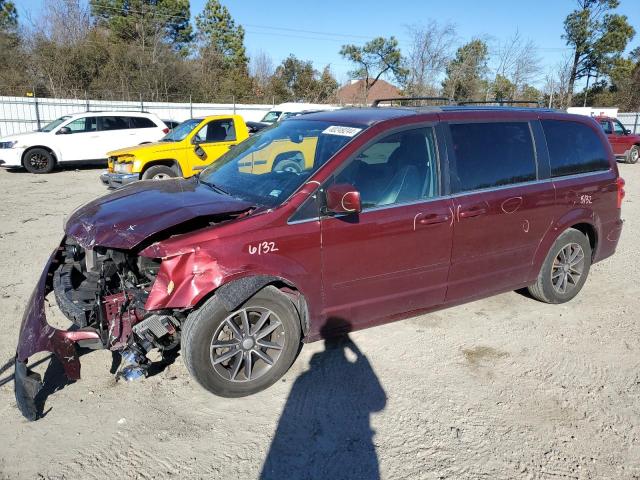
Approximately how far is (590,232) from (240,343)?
3789 mm

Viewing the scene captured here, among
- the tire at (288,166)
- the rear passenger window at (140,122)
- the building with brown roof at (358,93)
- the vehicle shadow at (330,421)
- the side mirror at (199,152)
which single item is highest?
the building with brown roof at (358,93)

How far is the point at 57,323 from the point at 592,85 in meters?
52.7

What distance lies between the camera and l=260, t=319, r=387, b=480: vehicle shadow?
8.50 ft

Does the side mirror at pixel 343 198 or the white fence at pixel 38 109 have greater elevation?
the white fence at pixel 38 109

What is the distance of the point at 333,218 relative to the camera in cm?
321

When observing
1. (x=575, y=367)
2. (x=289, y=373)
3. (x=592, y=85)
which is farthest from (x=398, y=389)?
(x=592, y=85)

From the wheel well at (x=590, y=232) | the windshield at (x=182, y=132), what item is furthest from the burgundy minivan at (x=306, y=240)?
the windshield at (x=182, y=132)

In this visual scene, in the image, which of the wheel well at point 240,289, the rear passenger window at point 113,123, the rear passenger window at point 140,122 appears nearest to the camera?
the wheel well at point 240,289

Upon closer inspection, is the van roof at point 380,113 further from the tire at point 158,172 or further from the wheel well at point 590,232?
the tire at point 158,172

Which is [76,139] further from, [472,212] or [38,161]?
[472,212]

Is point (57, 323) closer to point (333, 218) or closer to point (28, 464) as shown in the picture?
point (28, 464)

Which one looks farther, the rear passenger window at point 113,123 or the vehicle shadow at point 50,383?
the rear passenger window at point 113,123

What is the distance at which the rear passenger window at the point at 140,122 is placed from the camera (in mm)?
14461

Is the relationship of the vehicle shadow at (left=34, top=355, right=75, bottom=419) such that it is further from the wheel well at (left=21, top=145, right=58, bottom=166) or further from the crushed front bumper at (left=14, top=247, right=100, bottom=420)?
the wheel well at (left=21, top=145, right=58, bottom=166)
